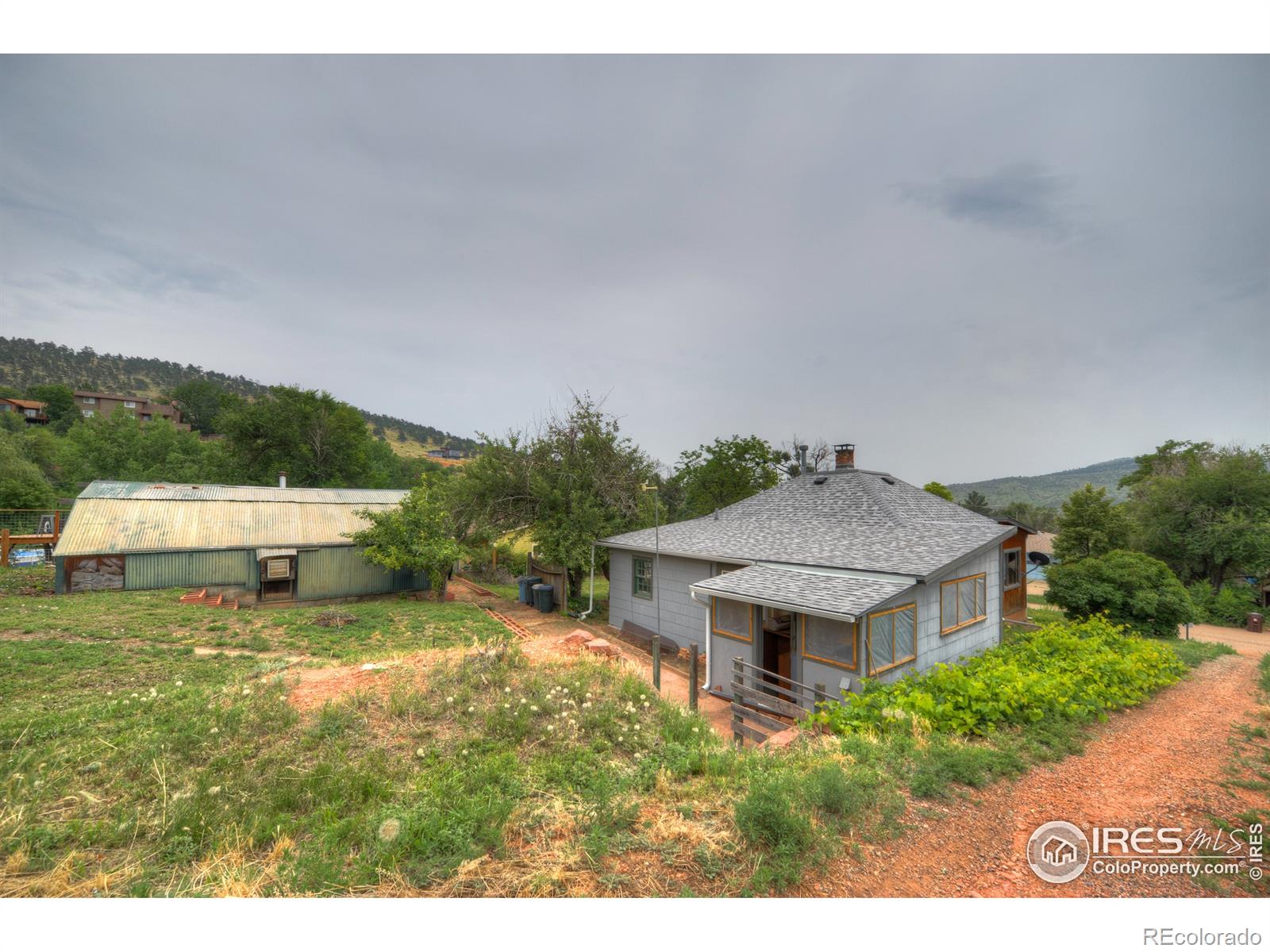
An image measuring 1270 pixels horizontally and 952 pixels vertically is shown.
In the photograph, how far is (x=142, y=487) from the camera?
18.4 m

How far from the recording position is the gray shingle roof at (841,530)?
9.52m

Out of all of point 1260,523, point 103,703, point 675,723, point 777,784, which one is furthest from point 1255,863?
point 1260,523

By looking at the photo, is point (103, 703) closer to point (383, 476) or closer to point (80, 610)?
point (80, 610)

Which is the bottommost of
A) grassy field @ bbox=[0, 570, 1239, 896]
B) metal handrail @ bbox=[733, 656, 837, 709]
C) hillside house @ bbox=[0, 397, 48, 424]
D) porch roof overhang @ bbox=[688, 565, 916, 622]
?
metal handrail @ bbox=[733, 656, 837, 709]

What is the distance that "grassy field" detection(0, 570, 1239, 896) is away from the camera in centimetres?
295

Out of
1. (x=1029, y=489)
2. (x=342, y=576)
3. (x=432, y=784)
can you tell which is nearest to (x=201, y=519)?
(x=342, y=576)

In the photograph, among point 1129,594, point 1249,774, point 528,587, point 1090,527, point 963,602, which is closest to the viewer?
point 1249,774

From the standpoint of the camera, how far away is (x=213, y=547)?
16297 millimetres

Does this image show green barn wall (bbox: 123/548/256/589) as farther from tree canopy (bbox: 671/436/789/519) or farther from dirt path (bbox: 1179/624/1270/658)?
dirt path (bbox: 1179/624/1270/658)

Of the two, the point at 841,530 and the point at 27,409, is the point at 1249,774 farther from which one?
the point at 27,409

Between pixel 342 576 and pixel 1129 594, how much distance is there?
86.8 feet

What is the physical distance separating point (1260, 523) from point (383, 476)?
58332 millimetres

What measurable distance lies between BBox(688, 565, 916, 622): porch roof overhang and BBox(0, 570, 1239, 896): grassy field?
2.28 m

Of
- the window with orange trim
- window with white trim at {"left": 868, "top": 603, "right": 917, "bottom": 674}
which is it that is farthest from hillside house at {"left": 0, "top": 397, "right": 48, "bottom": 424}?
the window with orange trim
